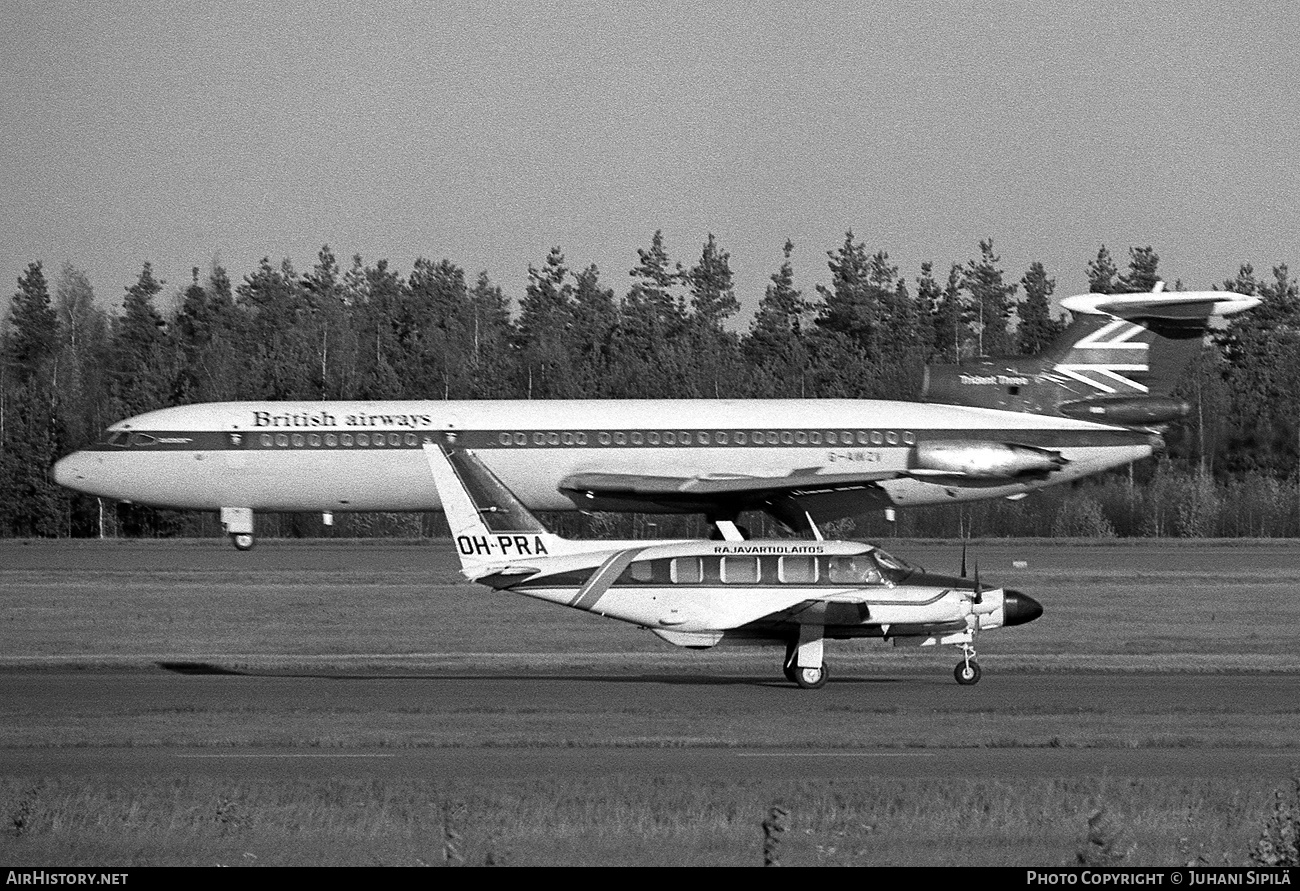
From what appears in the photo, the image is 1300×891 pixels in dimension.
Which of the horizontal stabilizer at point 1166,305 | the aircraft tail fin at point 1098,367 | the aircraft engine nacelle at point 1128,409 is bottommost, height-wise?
the aircraft engine nacelle at point 1128,409

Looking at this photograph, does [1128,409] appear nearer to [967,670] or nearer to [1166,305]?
[1166,305]

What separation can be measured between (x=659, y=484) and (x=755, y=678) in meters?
16.0

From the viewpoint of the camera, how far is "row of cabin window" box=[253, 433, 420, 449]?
37750 millimetres

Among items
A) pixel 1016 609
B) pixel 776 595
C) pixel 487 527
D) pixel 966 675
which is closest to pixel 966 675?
pixel 966 675

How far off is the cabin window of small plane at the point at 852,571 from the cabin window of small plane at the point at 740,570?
89 cm

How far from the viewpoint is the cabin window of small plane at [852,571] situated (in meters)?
19.6

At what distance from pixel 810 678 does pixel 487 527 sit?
446cm

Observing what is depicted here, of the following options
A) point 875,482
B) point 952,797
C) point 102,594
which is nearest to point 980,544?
point 875,482

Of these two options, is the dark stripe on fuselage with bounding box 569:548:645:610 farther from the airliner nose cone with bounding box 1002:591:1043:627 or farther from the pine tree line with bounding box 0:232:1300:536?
the pine tree line with bounding box 0:232:1300:536

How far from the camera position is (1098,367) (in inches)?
1572

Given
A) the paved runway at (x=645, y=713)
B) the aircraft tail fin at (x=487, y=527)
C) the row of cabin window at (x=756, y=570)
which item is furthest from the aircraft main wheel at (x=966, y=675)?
the aircraft tail fin at (x=487, y=527)

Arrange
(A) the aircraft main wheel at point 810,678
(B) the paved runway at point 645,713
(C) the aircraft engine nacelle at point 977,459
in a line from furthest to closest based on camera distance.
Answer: (C) the aircraft engine nacelle at point 977,459 < (A) the aircraft main wheel at point 810,678 < (B) the paved runway at point 645,713

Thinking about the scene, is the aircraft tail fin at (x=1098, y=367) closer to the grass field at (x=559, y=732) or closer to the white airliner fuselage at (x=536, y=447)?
the white airliner fuselage at (x=536, y=447)
